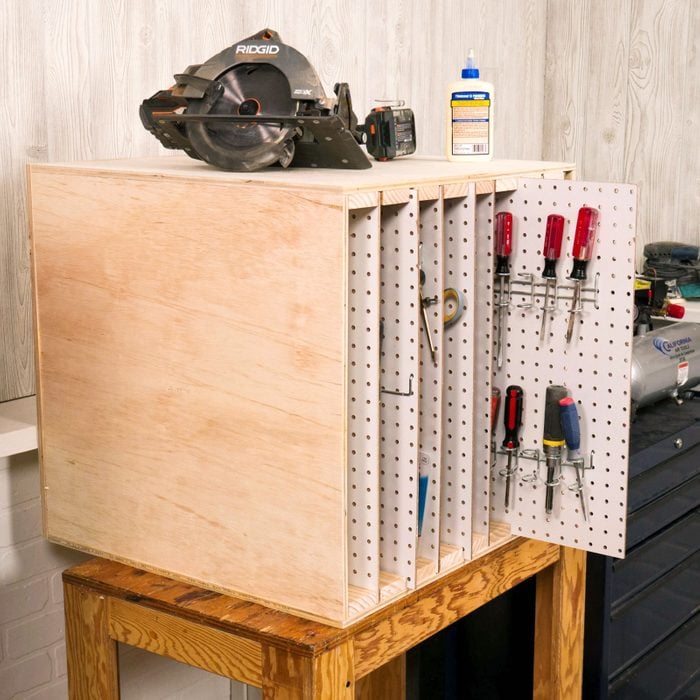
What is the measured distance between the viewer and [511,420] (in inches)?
72.8

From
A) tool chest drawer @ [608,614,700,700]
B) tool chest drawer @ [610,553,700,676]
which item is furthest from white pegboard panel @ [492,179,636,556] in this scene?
tool chest drawer @ [608,614,700,700]

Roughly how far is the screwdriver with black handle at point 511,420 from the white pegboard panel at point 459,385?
0.12 m

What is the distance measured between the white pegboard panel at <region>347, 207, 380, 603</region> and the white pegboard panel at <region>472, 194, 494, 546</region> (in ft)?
1.00

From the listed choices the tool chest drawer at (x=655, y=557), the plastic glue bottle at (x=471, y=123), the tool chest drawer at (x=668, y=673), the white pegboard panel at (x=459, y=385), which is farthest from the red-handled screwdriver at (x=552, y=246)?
the tool chest drawer at (x=668, y=673)

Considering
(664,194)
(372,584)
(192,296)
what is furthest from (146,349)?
(664,194)

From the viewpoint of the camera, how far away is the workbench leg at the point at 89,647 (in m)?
1.78

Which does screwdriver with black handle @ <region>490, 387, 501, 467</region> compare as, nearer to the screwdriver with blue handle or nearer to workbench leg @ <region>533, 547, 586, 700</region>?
the screwdriver with blue handle

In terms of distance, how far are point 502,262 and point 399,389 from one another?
13.7 inches

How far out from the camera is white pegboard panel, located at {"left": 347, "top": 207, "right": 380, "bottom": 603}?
1.49m

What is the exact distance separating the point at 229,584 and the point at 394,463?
12.5 inches

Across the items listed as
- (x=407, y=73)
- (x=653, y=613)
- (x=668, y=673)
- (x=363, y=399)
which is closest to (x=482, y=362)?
(x=363, y=399)

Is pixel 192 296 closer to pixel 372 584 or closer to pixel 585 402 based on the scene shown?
pixel 372 584

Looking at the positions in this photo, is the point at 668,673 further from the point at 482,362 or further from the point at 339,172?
the point at 339,172

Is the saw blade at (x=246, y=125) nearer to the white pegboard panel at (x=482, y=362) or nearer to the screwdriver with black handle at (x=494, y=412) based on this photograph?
the white pegboard panel at (x=482, y=362)
